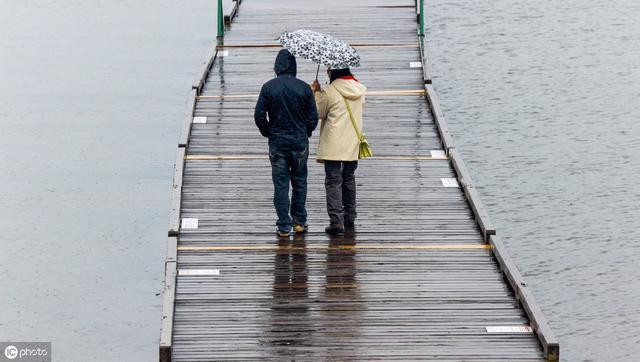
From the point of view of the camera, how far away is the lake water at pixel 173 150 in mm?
21328

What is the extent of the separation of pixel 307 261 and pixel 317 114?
1.69 metres

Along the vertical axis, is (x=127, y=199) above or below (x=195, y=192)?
below

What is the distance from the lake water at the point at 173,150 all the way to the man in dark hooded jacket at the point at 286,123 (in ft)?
19.0

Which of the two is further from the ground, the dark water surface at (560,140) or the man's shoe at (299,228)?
the man's shoe at (299,228)

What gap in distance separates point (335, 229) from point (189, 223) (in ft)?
6.19

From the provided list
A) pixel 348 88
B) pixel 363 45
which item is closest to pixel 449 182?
pixel 348 88

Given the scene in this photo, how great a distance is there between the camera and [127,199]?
90.9ft

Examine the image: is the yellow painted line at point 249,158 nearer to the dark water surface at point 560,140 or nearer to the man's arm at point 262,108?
the dark water surface at point 560,140

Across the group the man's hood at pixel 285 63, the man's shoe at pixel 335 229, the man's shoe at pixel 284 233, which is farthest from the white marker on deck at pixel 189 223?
the man's hood at pixel 285 63

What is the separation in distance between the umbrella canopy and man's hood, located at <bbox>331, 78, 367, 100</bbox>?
0.22m

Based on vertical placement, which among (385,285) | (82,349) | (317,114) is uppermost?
(317,114)

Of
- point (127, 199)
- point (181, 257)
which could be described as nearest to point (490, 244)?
point (181, 257)

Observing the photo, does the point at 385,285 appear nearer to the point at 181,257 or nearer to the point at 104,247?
the point at 181,257

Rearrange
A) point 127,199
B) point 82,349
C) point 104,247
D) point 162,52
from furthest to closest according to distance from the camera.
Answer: point 162,52, point 127,199, point 104,247, point 82,349
